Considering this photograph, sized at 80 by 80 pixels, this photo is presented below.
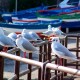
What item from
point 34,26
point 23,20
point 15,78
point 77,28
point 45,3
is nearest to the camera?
point 15,78

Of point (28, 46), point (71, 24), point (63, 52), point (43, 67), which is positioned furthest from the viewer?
point (71, 24)

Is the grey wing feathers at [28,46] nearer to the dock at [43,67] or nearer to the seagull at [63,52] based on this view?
the dock at [43,67]

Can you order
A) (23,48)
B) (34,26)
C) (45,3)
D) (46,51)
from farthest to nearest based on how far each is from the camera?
(45,3)
(34,26)
(46,51)
(23,48)

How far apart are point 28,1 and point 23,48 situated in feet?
63.3

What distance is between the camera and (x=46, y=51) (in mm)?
6281

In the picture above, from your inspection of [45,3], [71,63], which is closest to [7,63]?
[71,63]

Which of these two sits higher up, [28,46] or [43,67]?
[43,67]

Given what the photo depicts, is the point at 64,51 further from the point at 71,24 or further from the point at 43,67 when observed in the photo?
the point at 71,24

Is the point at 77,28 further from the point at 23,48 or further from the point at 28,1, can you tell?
the point at 23,48

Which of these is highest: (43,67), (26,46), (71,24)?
(43,67)

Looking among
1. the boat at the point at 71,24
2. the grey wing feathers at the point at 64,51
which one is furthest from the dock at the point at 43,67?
the boat at the point at 71,24

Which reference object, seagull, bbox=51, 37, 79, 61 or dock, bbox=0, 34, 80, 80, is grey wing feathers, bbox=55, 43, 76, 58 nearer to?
seagull, bbox=51, 37, 79, 61

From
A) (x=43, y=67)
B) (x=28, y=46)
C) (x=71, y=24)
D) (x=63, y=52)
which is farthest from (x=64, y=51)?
(x=71, y=24)

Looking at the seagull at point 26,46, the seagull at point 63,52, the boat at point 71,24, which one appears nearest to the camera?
the seagull at point 63,52
